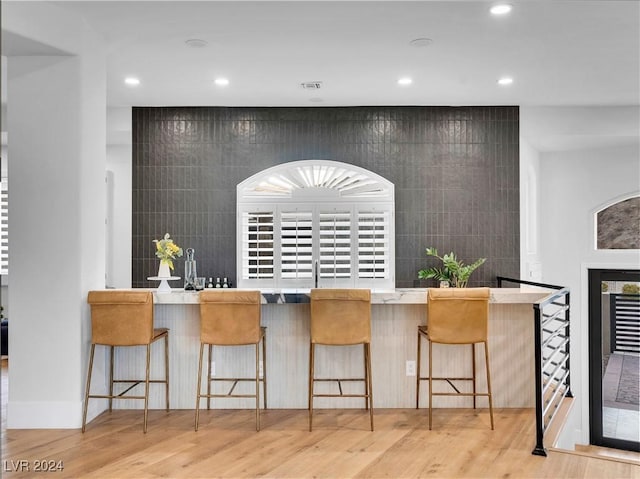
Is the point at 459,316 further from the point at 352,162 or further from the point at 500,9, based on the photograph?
the point at 352,162

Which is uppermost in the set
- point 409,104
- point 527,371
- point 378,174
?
point 409,104

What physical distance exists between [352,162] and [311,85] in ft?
3.49

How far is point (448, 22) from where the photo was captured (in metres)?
3.70

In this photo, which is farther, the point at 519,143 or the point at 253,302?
the point at 519,143

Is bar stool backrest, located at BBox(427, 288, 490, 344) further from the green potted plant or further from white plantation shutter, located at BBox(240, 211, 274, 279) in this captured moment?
white plantation shutter, located at BBox(240, 211, 274, 279)

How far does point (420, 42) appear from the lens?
4.04 meters

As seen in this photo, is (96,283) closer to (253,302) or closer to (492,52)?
(253,302)

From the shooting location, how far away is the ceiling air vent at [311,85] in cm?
502

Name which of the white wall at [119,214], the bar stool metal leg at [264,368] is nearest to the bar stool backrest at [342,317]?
the bar stool metal leg at [264,368]

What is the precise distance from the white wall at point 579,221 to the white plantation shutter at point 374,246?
2479mm

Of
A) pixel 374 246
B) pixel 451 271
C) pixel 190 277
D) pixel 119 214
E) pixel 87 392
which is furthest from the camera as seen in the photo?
pixel 119 214

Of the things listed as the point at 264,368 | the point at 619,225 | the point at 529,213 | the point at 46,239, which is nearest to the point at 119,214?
the point at 46,239

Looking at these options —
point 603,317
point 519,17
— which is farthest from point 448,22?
point 603,317

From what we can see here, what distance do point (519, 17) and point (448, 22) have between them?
18.6 inches
